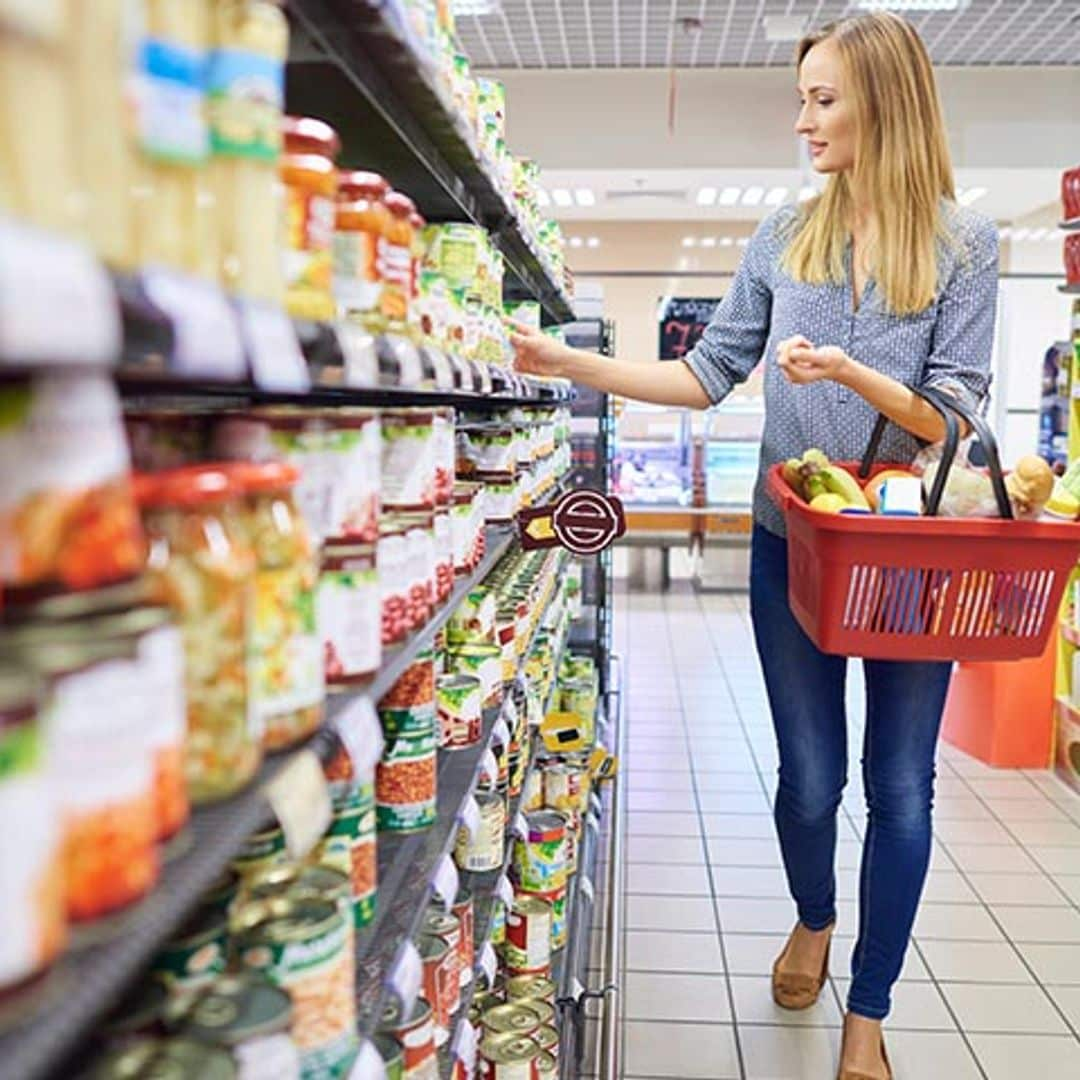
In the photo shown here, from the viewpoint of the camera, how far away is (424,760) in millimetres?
1848

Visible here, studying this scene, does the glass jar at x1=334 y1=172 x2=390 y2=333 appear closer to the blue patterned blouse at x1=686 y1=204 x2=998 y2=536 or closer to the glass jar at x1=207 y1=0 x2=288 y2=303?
the glass jar at x1=207 y1=0 x2=288 y2=303

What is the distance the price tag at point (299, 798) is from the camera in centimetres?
95

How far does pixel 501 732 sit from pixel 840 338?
3.58 ft

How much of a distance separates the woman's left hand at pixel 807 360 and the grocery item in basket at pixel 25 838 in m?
1.88

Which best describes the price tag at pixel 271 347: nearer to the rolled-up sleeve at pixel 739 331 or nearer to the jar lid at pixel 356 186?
the jar lid at pixel 356 186

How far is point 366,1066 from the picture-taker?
1266 millimetres

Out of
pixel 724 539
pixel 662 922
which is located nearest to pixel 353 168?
pixel 662 922

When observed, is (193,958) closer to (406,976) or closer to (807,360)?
(406,976)

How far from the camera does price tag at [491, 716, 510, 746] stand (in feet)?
7.75

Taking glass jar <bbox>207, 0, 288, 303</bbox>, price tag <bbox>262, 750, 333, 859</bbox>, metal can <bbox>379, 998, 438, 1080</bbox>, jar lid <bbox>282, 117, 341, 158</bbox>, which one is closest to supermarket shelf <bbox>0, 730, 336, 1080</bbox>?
price tag <bbox>262, 750, 333, 859</bbox>

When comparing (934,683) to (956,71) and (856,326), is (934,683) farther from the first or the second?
(956,71)

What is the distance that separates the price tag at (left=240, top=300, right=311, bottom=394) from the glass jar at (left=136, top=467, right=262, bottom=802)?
83mm

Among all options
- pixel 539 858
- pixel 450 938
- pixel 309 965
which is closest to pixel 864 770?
pixel 539 858

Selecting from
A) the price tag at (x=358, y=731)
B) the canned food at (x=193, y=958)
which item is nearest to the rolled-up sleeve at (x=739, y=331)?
the price tag at (x=358, y=731)
